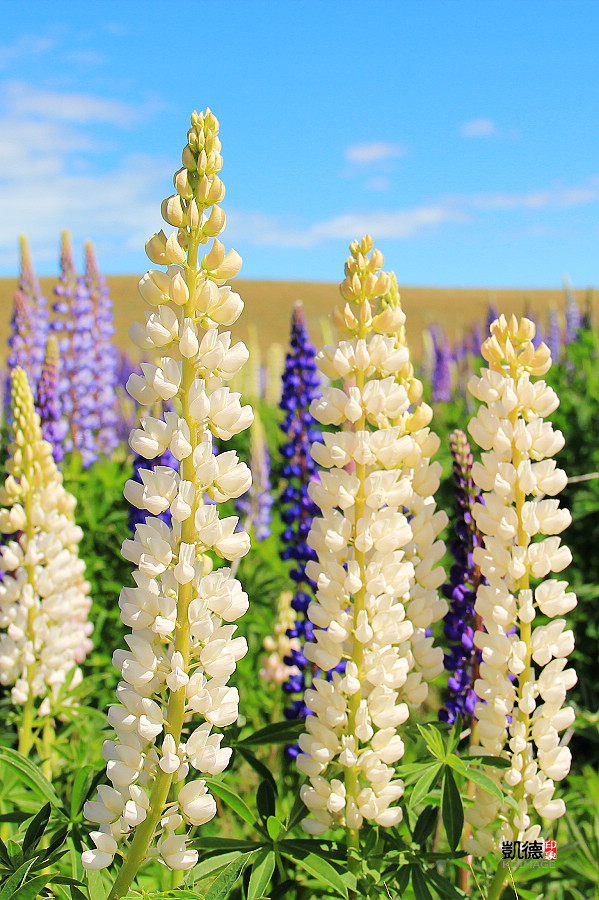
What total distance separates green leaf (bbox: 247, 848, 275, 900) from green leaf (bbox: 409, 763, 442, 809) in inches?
12.8

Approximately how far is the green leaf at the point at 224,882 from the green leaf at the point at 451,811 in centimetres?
45

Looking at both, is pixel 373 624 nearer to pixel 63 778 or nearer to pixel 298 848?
pixel 298 848

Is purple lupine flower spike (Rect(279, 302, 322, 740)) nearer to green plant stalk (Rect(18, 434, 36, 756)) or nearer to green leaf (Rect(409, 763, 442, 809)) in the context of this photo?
green plant stalk (Rect(18, 434, 36, 756))

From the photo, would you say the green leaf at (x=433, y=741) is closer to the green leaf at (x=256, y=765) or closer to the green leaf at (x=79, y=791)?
the green leaf at (x=256, y=765)

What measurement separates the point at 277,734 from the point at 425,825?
0.42 m

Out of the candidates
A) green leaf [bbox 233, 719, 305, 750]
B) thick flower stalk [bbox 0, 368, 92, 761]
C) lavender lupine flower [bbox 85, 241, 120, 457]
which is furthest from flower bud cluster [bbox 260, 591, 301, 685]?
lavender lupine flower [bbox 85, 241, 120, 457]

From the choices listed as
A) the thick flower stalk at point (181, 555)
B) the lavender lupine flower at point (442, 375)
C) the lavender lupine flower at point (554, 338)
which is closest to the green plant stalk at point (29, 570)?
the thick flower stalk at point (181, 555)

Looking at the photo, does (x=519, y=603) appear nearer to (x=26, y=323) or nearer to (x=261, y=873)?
(x=261, y=873)

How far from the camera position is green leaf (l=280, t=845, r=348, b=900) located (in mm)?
1563

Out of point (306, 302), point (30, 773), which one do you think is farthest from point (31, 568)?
point (306, 302)

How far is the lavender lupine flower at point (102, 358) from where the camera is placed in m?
6.08

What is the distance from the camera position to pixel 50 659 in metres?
2.52

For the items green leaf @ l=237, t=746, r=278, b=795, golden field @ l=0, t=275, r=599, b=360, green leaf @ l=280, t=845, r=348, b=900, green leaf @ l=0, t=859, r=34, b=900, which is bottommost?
green leaf @ l=280, t=845, r=348, b=900

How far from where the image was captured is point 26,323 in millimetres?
5879
